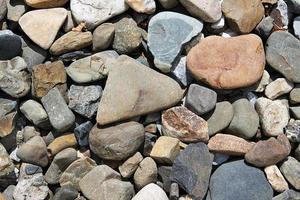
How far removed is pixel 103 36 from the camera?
4.45 ft

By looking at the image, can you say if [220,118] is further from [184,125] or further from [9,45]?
[9,45]

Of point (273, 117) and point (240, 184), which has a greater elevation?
point (273, 117)

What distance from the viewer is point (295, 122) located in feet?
4.50

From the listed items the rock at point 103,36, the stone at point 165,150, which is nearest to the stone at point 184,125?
the stone at point 165,150

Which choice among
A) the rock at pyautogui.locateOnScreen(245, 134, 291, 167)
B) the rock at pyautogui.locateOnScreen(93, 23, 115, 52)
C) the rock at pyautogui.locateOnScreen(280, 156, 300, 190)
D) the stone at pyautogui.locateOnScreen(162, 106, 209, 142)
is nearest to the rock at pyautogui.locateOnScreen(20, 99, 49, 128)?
the rock at pyautogui.locateOnScreen(93, 23, 115, 52)

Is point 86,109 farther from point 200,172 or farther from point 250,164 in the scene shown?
point 250,164

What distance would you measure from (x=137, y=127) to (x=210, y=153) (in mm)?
216

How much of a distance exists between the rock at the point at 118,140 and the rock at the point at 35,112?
139 millimetres

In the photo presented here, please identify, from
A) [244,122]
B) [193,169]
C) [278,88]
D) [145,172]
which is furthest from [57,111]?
[278,88]

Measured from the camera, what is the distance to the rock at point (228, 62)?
1336 millimetres

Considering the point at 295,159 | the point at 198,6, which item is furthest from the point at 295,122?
the point at 198,6

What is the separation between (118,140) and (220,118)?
0.93 feet

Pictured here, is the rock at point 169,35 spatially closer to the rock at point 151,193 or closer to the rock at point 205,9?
the rock at point 205,9

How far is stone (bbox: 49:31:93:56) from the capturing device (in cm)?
136
